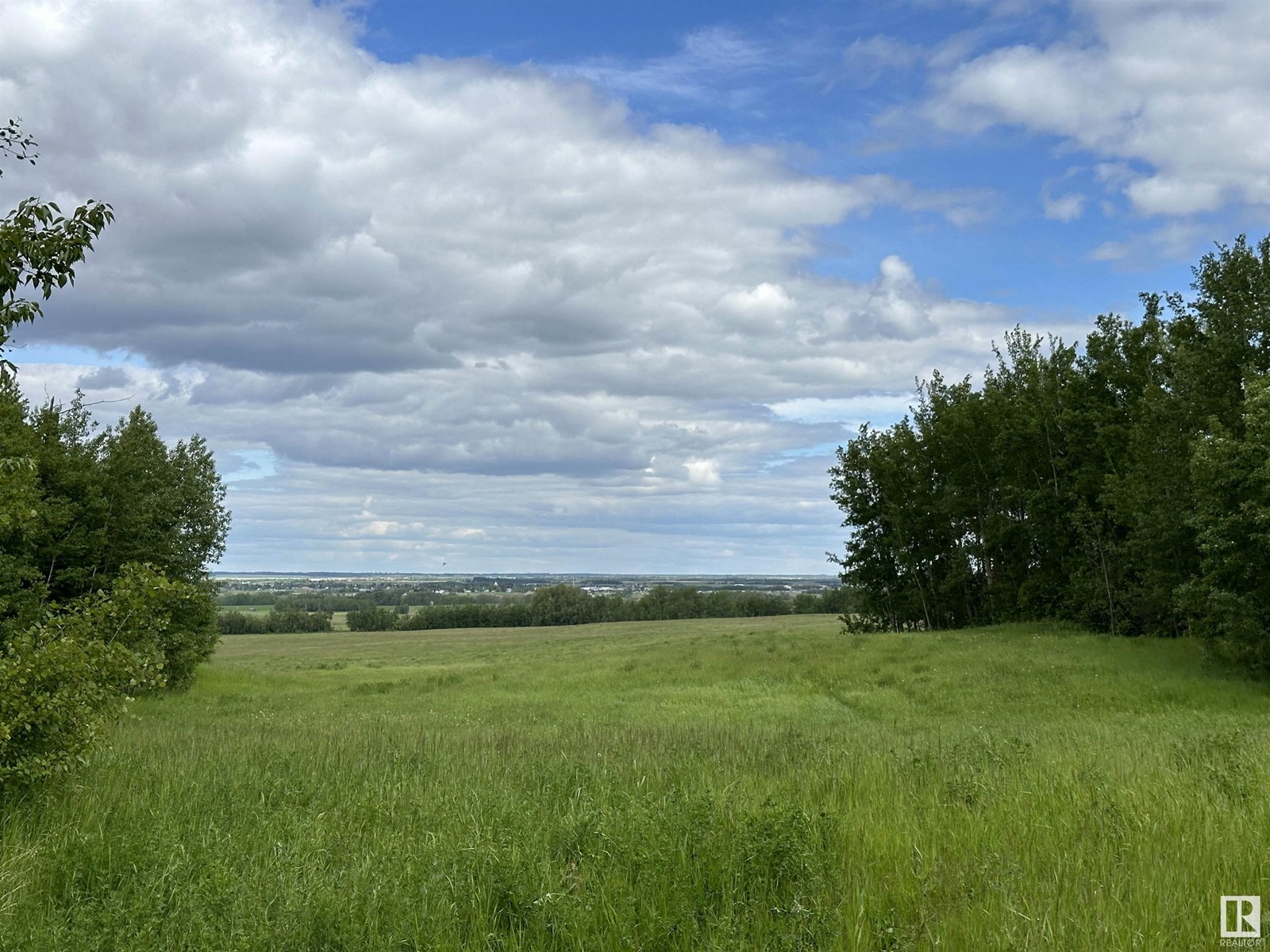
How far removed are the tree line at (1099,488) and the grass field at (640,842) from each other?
1524 centimetres

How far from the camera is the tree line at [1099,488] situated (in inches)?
989

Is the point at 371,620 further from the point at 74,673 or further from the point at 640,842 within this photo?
the point at 640,842

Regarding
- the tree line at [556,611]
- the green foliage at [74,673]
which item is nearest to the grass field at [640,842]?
the green foliage at [74,673]

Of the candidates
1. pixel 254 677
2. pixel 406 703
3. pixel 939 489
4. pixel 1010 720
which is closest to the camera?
pixel 1010 720

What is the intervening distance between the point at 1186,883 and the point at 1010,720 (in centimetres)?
1481

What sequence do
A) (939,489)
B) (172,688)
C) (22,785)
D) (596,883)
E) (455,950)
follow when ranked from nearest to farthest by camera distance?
1. (455,950)
2. (596,883)
3. (22,785)
4. (172,688)
5. (939,489)

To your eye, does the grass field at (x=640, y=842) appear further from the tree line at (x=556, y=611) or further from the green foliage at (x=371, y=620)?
the green foliage at (x=371, y=620)

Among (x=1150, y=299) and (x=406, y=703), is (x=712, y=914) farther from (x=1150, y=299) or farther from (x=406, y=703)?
(x=1150, y=299)

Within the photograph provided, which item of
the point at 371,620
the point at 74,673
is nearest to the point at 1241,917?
the point at 74,673

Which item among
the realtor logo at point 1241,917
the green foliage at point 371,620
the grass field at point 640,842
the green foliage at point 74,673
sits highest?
the green foliage at point 74,673

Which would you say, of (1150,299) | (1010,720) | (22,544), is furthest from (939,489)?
(22,544)

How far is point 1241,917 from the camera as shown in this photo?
15.8 feet

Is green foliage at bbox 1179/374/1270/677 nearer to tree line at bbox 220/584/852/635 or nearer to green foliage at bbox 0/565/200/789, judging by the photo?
green foliage at bbox 0/565/200/789

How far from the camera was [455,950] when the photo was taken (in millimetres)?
5008
